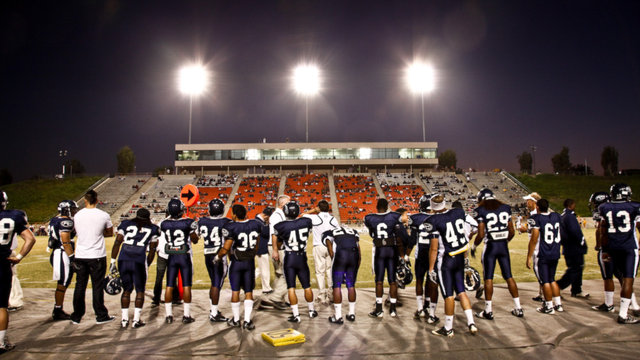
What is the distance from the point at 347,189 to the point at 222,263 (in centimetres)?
4783

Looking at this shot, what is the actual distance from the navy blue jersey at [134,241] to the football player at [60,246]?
93 centimetres

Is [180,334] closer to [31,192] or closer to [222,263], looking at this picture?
[222,263]

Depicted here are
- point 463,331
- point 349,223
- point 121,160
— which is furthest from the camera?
point 121,160

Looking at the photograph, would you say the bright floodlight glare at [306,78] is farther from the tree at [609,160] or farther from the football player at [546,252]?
the tree at [609,160]

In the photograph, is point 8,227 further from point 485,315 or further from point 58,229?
point 485,315

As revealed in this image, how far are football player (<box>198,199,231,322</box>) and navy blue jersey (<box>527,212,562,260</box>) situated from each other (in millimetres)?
6067

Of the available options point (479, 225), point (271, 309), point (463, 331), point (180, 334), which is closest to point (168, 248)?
point (180, 334)

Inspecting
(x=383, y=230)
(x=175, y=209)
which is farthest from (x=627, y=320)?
(x=175, y=209)

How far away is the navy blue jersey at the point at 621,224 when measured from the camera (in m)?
6.77

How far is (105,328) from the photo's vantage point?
6555 mm

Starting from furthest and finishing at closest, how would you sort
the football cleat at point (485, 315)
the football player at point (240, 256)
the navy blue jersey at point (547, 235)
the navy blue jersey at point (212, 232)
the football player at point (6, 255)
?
the navy blue jersey at point (547, 235)
the navy blue jersey at point (212, 232)
the football cleat at point (485, 315)
the football player at point (240, 256)
the football player at point (6, 255)

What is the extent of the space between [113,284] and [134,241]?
3.77ft

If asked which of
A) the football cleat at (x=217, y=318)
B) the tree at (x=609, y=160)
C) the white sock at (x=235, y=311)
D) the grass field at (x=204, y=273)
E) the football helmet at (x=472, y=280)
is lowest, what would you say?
the grass field at (x=204, y=273)

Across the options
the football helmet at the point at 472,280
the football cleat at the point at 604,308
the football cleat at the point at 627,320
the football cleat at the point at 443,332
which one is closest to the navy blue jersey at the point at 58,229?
the football cleat at the point at 443,332
